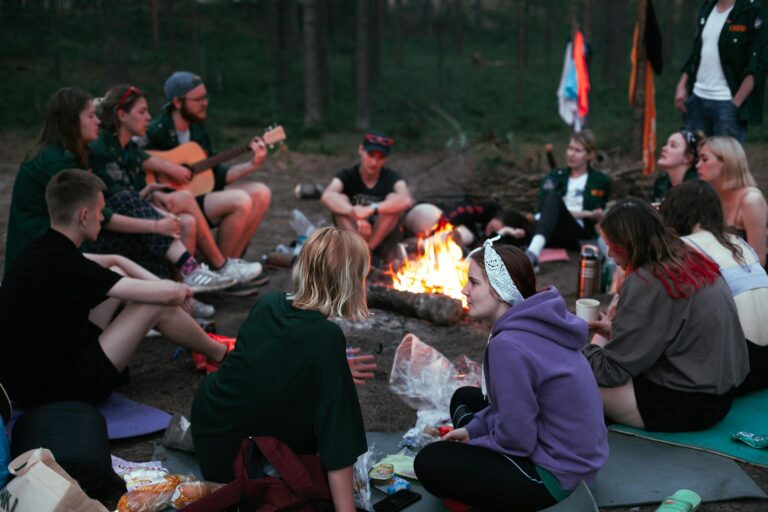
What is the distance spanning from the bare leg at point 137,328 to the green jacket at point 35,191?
1.30 m

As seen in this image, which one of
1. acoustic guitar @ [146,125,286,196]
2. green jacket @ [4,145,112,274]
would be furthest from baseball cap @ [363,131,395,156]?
green jacket @ [4,145,112,274]

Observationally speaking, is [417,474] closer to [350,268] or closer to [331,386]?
[331,386]

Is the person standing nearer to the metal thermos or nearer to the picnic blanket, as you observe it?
the metal thermos

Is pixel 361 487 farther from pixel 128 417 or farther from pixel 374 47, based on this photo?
pixel 374 47

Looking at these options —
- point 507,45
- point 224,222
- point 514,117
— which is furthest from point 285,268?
point 507,45

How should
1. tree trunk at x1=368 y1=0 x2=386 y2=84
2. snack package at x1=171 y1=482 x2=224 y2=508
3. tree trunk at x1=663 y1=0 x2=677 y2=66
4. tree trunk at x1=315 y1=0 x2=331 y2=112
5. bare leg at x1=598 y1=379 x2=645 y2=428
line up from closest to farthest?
1. snack package at x1=171 y1=482 x2=224 y2=508
2. bare leg at x1=598 y1=379 x2=645 y2=428
3. tree trunk at x1=315 y1=0 x2=331 y2=112
4. tree trunk at x1=368 y1=0 x2=386 y2=84
5. tree trunk at x1=663 y1=0 x2=677 y2=66

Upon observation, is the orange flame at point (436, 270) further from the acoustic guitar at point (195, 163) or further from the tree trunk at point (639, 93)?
the tree trunk at point (639, 93)

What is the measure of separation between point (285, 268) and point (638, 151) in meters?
5.40

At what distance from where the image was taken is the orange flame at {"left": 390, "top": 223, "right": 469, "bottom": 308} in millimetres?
6242

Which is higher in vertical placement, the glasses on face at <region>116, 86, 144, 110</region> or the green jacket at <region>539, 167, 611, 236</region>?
the glasses on face at <region>116, 86, 144, 110</region>

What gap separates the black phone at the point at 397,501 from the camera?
10.9ft

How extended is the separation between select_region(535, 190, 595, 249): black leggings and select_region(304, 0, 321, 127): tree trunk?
9349 millimetres

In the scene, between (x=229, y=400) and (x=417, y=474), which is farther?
(x=417, y=474)

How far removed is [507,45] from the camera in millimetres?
35312
